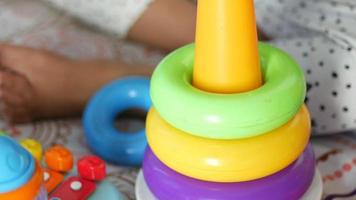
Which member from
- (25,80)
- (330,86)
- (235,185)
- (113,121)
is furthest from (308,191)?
(25,80)

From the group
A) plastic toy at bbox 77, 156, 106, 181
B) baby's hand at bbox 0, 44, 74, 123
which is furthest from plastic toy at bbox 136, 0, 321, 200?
baby's hand at bbox 0, 44, 74, 123

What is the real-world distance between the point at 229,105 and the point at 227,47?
64mm

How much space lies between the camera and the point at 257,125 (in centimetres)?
60

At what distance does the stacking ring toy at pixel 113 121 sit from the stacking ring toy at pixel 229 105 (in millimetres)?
196

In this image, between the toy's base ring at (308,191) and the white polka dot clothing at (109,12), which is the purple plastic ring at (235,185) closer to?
the toy's base ring at (308,191)

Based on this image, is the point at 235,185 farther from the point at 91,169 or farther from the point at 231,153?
the point at 91,169

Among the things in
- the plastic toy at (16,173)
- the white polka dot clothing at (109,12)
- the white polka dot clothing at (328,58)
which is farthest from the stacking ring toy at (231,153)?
the white polka dot clothing at (109,12)

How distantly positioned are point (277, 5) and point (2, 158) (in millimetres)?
540

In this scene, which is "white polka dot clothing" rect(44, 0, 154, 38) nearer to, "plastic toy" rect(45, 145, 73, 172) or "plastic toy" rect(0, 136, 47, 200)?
"plastic toy" rect(45, 145, 73, 172)

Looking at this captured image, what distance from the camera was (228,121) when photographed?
1.93 feet

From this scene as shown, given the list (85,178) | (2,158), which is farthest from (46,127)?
(2,158)

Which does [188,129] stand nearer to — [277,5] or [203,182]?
[203,182]

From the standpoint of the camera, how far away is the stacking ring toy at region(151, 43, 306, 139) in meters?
0.59

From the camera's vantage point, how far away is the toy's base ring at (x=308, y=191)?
0.66m
